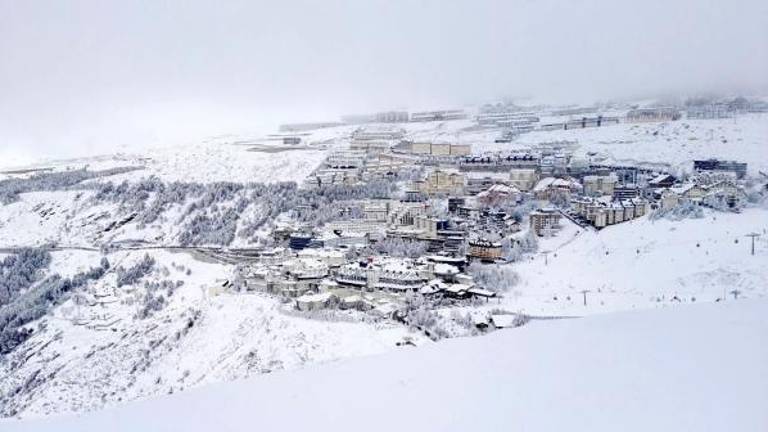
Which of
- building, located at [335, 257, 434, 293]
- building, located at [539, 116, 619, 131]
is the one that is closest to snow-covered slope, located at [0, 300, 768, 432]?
building, located at [335, 257, 434, 293]

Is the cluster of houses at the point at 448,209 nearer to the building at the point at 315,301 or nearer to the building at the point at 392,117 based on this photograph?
the building at the point at 315,301

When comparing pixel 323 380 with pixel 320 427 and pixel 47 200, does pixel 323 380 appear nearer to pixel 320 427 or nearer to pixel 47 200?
pixel 320 427

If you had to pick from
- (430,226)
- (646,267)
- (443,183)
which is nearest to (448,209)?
(430,226)

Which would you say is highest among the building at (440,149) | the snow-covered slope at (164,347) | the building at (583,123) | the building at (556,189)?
the building at (583,123)

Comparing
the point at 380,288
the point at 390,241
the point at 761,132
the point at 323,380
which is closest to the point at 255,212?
the point at 390,241

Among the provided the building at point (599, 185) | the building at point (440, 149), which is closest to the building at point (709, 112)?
the building at point (599, 185)

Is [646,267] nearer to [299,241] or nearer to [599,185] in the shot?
[599,185]
